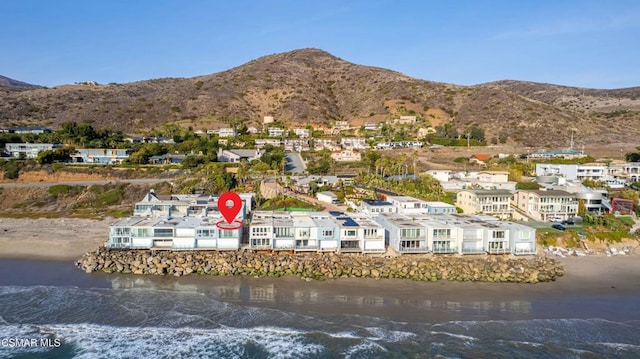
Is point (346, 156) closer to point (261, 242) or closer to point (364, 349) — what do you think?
point (261, 242)

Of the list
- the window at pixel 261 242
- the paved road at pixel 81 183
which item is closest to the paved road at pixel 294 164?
the paved road at pixel 81 183

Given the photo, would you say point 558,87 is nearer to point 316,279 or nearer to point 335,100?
point 335,100

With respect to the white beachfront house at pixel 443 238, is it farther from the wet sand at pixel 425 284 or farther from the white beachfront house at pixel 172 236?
the white beachfront house at pixel 172 236

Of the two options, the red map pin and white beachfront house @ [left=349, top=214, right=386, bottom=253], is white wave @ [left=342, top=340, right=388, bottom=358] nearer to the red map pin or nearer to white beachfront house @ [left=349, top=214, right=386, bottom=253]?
white beachfront house @ [left=349, top=214, right=386, bottom=253]

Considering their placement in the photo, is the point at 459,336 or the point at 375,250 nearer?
the point at 459,336

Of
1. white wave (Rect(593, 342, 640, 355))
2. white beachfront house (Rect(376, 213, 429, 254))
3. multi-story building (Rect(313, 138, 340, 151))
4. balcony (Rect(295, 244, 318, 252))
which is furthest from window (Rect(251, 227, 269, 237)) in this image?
multi-story building (Rect(313, 138, 340, 151))

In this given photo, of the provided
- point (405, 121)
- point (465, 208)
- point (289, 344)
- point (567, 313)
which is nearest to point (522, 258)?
point (567, 313)

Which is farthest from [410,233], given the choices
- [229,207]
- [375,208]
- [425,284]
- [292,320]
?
[229,207]
